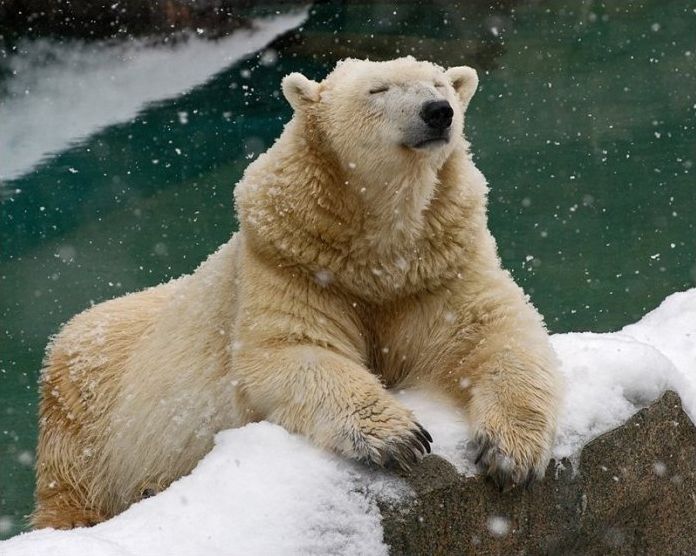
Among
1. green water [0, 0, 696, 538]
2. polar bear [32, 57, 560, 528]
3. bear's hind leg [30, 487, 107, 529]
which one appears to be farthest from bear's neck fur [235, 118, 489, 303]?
green water [0, 0, 696, 538]

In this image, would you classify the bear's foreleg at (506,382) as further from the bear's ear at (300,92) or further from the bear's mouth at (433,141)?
the bear's ear at (300,92)

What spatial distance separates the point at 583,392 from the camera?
9.59 feet

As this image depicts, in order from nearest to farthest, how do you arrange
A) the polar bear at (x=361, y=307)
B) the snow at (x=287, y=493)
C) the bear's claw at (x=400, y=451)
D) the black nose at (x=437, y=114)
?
the snow at (x=287, y=493) < the bear's claw at (x=400, y=451) < the polar bear at (x=361, y=307) < the black nose at (x=437, y=114)

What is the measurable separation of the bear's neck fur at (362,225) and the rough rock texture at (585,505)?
0.56 metres

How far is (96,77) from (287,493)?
14.5m

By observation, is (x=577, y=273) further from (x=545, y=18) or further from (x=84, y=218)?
(x=545, y=18)

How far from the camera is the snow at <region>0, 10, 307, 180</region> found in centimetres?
1447

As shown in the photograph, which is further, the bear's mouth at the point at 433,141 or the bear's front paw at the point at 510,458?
the bear's mouth at the point at 433,141

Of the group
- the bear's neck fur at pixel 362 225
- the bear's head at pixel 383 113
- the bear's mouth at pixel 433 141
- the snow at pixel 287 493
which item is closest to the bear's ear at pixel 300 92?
the bear's head at pixel 383 113

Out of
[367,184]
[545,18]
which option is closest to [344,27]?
[545,18]

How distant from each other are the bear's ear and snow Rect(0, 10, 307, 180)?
1106 cm

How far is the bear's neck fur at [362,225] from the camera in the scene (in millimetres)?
2883

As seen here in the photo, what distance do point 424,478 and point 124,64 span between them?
1481 cm

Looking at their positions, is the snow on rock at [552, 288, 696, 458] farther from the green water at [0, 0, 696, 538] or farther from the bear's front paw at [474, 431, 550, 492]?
the green water at [0, 0, 696, 538]
